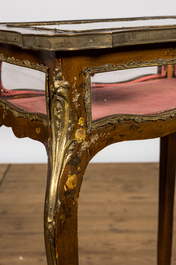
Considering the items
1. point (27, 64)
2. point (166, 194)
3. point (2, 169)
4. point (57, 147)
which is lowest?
point (2, 169)

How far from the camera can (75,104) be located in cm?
76

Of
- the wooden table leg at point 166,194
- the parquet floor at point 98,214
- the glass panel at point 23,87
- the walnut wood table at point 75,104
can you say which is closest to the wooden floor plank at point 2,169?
the parquet floor at point 98,214

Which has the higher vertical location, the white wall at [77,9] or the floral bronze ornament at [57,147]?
the white wall at [77,9]

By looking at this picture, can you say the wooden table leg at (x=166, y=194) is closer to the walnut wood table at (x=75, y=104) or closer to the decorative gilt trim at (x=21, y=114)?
the walnut wood table at (x=75, y=104)

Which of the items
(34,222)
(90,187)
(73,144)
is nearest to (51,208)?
(73,144)

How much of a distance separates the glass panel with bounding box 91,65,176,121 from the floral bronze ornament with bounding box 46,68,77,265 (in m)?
0.07

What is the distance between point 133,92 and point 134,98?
5 cm

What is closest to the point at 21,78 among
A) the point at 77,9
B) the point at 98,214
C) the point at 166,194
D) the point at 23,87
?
the point at 23,87

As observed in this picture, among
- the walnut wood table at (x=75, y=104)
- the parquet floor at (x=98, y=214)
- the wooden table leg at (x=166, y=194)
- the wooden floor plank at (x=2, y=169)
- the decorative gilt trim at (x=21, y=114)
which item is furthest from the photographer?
the wooden floor plank at (x=2, y=169)

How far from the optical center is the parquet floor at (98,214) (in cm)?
158

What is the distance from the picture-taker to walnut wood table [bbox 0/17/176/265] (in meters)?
0.73

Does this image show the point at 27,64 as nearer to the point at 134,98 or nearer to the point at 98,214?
the point at 134,98

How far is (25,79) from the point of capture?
0.92 meters

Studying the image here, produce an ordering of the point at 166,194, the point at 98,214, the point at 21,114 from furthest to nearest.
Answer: the point at 98,214 → the point at 166,194 → the point at 21,114
